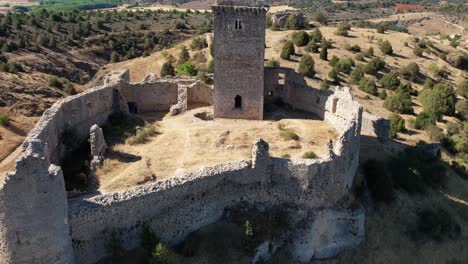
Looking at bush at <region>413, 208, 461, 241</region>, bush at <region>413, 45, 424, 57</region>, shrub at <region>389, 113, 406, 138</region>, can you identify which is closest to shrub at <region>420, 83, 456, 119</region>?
shrub at <region>389, 113, 406, 138</region>

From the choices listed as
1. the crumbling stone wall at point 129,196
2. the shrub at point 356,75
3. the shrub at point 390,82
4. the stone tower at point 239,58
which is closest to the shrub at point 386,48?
the shrub at point 390,82

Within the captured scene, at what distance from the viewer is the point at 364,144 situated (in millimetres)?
23828

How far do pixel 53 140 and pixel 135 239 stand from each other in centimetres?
600

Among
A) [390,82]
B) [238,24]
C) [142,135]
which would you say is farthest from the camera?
[390,82]

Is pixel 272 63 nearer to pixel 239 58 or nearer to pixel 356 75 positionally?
pixel 356 75

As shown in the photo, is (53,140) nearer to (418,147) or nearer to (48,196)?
(48,196)

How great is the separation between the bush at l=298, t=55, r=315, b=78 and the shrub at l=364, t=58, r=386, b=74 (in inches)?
225

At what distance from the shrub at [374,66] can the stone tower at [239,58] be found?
19374 millimetres

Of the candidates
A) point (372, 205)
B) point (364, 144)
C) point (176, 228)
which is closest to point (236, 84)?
point (364, 144)

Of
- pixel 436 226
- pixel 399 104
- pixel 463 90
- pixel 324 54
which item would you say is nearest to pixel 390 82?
pixel 399 104

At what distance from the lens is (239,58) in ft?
76.9

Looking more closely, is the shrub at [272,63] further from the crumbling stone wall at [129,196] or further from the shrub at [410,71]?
the crumbling stone wall at [129,196]

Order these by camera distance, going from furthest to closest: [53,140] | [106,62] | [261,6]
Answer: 1. [106,62]
2. [261,6]
3. [53,140]

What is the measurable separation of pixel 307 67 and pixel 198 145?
62.5 feet
